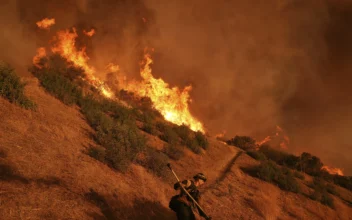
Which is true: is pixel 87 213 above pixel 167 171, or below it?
below

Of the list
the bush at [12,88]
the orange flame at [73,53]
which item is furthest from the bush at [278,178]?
the orange flame at [73,53]

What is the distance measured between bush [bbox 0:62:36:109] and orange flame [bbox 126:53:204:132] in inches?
664

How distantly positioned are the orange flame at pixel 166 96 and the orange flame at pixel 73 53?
16.3 ft

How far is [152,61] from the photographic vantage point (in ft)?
102

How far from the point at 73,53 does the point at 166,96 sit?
1089 centimetres

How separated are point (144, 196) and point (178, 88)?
76.6ft

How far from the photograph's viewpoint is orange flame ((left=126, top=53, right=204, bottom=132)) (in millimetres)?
26781

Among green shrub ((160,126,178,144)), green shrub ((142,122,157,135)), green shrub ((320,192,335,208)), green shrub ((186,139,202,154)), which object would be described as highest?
green shrub ((320,192,335,208))

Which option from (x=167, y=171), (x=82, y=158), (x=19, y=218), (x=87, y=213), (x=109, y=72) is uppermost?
(x=109, y=72)

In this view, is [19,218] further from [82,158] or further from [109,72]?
[109,72]

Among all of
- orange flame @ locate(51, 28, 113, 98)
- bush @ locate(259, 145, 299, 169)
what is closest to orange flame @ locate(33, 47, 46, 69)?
orange flame @ locate(51, 28, 113, 98)

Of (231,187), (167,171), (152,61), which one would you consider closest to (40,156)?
(167,171)

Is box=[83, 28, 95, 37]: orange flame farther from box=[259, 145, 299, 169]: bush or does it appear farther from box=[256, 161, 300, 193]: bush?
box=[256, 161, 300, 193]: bush

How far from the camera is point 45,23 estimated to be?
24.9 meters
